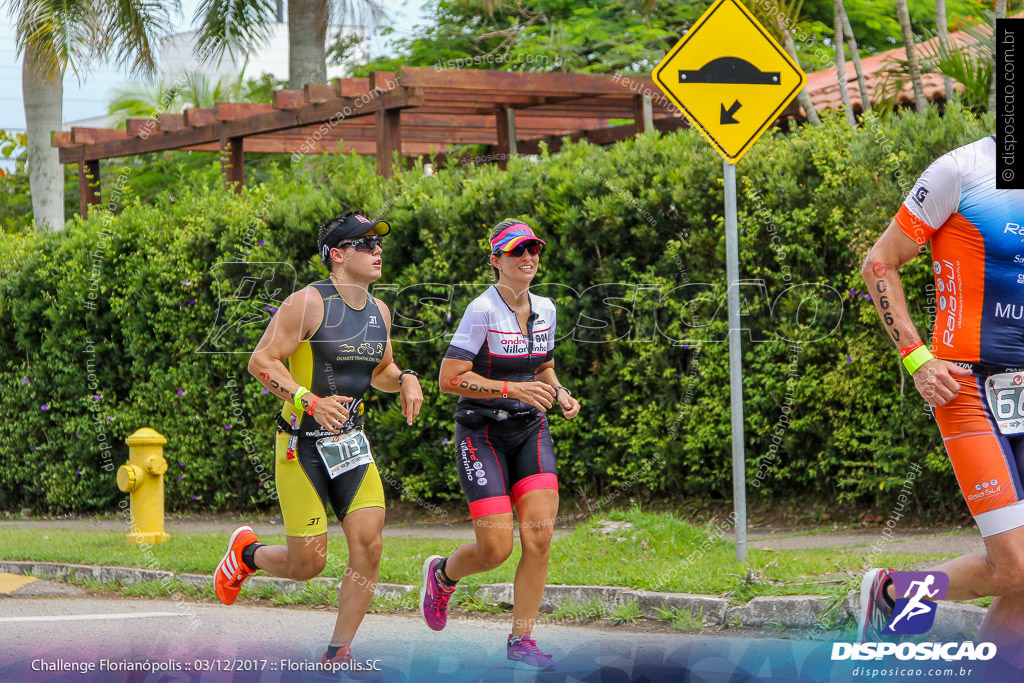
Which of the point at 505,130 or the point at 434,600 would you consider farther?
the point at 505,130

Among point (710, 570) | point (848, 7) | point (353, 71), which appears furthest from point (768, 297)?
point (353, 71)

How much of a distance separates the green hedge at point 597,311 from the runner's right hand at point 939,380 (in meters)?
4.65

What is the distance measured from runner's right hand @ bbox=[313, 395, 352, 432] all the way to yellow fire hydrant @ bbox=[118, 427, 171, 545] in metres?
5.94

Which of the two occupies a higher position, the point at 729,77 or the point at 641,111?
the point at 641,111

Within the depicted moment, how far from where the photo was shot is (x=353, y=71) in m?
26.1

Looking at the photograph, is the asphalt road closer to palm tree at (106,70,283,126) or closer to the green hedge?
the green hedge

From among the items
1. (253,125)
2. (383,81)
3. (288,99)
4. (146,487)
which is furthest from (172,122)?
(146,487)

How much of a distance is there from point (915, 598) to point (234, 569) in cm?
351

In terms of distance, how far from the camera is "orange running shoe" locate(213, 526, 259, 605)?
6504 millimetres

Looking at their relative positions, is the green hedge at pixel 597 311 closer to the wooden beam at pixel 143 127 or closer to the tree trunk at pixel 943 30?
the tree trunk at pixel 943 30

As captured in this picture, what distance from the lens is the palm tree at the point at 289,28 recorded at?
20.5m

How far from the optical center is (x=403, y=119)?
17.1 metres

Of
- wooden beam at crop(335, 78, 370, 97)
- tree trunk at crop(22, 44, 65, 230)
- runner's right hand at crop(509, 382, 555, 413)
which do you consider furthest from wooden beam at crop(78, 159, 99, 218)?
runner's right hand at crop(509, 382, 555, 413)

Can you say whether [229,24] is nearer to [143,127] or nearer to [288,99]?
[143,127]
